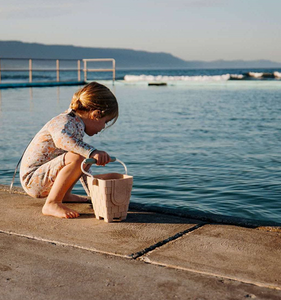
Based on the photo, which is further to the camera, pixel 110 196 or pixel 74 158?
pixel 74 158

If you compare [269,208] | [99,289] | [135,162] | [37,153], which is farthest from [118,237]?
[135,162]

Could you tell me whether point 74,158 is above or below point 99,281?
above

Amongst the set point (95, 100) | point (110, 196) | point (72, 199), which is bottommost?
point (72, 199)

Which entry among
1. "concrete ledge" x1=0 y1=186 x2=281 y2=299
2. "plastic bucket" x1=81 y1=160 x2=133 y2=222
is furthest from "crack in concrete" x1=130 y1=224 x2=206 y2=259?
"plastic bucket" x1=81 y1=160 x2=133 y2=222

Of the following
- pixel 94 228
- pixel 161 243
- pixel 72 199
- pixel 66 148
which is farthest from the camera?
pixel 72 199

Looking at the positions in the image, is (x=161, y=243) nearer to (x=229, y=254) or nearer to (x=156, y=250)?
(x=156, y=250)

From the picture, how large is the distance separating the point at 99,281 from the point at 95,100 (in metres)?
1.13

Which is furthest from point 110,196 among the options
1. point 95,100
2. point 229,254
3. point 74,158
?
point 229,254

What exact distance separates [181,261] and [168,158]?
133 inches

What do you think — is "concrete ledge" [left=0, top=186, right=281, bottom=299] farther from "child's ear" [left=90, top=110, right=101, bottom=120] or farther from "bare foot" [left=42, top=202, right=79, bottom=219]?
"child's ear" [left=90, top=110, right=101, bottom=120]

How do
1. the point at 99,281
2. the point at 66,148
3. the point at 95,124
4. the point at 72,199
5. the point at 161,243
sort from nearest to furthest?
the point at 99,281 < the point at 161,243 < the point at 66,148 < the point at 95,124 < the point at 72,199

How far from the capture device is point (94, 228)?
2398 millimetres

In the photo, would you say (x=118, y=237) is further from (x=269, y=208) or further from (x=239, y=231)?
(x=269, y=208)

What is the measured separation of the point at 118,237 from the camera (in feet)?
7.38
